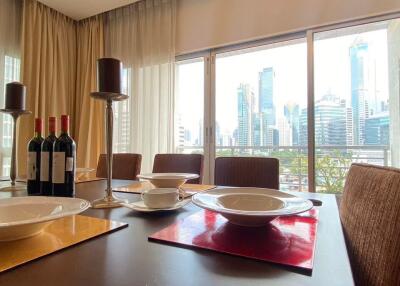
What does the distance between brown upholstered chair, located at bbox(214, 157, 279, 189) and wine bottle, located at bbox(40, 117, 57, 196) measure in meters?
0.97

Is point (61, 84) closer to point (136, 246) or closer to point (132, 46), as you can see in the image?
point (132, 46)

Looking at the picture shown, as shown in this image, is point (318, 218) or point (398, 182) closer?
point (398, 182)

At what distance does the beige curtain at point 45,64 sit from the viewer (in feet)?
9.98

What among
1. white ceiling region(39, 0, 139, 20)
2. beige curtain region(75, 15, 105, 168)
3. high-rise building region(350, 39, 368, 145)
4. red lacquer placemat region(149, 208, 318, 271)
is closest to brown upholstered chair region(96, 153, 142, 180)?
red lacquer placemat region(149, 208, 318, 271)

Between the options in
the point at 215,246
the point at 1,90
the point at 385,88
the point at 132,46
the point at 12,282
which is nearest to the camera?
the point at 12,282

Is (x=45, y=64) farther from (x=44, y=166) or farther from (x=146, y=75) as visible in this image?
(x=44, y=166)

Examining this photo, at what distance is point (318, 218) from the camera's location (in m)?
0.78

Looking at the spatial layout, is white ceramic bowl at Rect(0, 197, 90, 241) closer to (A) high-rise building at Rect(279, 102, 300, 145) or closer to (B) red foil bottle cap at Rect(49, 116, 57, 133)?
(B) red foil bottle cap at Rect(49, 116, 57, 133)

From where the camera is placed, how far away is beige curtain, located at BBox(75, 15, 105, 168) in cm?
348

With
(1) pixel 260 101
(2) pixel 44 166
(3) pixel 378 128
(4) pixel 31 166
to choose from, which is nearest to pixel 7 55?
(4) pixel 31 166

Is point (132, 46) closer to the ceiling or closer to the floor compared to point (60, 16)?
closer to the floor

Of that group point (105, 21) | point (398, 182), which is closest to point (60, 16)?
point (105, 21)

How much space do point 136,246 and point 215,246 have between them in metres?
0.18

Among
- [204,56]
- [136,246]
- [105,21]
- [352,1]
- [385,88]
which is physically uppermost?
[105,21]
